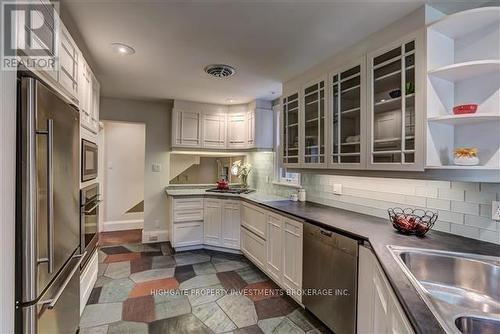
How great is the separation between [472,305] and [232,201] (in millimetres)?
2913

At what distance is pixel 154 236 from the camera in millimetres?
4332

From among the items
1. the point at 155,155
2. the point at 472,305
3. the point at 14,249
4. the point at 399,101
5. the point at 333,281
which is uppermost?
the point at 399,101

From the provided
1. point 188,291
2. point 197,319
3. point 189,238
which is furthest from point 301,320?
point 189,238

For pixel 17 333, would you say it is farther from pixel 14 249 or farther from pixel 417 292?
pixel 417 292

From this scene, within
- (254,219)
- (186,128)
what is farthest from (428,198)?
(186,128)

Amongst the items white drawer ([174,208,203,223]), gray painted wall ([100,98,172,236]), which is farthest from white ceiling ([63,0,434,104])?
white drawer ([174,208,203,223])

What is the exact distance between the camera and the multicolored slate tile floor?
2.12 m

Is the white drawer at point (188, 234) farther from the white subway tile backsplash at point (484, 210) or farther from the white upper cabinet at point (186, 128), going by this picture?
the white subway tile backsplash at point (484, 210)

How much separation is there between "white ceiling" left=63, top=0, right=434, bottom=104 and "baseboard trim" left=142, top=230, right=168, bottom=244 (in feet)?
8.41

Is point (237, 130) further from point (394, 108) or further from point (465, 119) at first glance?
point (465, 119)

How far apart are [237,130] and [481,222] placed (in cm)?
334

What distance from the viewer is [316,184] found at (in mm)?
3049

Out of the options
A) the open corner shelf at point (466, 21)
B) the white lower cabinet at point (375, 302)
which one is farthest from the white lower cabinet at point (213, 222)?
the open corner shelf at point (466, 21)

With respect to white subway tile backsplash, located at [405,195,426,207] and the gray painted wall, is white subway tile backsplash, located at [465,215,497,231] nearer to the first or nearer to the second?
white subway tile backsplash, located at [405,195,426,207]
